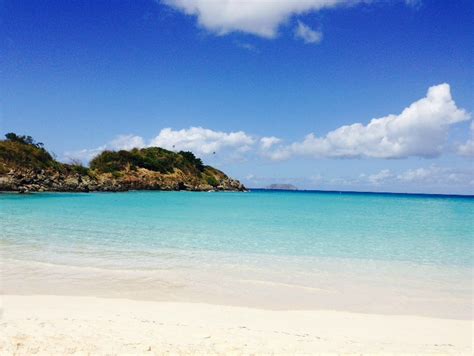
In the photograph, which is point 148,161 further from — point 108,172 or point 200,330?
point 200,330

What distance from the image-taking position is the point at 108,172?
79.0 metres

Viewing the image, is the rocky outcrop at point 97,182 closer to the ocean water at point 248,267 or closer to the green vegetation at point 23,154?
the green vegetation at point 23,154

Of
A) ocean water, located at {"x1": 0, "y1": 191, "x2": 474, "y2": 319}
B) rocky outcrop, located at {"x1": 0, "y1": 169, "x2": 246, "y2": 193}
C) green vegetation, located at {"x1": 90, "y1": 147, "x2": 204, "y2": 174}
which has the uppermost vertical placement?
green vegetation, located at {"x1": 90, "y1": 147, "x2": 204, "y2": 174}

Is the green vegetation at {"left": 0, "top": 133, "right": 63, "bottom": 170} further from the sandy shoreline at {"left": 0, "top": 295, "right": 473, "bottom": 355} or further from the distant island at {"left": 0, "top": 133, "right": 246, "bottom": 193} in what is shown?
the sandy shoreline at {"left": 0, "top": 295, "right": 473, "bottom": 355}

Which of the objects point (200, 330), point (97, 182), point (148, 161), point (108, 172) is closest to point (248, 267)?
point (200, 330)

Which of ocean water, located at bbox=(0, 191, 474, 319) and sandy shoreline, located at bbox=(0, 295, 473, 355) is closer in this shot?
sandy shoreline, located at bbox=(0, 295, 473, 355)

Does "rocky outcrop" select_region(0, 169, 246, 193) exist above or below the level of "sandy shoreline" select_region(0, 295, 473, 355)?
above

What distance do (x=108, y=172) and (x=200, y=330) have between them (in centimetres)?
7796

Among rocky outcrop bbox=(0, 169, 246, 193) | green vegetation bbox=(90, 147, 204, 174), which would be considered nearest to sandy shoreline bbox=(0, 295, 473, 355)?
rocky outcrop bbox=(0, 169, 246, 193)

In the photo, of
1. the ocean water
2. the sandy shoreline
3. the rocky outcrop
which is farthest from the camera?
the rocky outcrop

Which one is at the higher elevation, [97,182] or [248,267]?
[97,182]

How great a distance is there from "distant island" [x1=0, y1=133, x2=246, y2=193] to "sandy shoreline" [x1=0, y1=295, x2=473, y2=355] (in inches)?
2170

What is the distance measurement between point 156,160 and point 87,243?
79434 millimetres

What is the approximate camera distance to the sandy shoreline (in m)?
4.82
